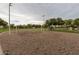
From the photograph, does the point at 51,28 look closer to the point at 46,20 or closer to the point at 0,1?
the point at 46,20

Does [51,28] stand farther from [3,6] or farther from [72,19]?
[3,6]

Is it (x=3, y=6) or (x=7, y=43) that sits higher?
(x=3, y=6)

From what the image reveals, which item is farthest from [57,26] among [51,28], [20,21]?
[20,21]

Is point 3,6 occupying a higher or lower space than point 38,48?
higher

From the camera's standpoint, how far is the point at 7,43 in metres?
5.57

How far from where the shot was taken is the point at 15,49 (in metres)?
5.54

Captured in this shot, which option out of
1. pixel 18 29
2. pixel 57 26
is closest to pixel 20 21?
pixel 18 29

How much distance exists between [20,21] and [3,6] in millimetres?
298

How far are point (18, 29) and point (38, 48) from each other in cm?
37
